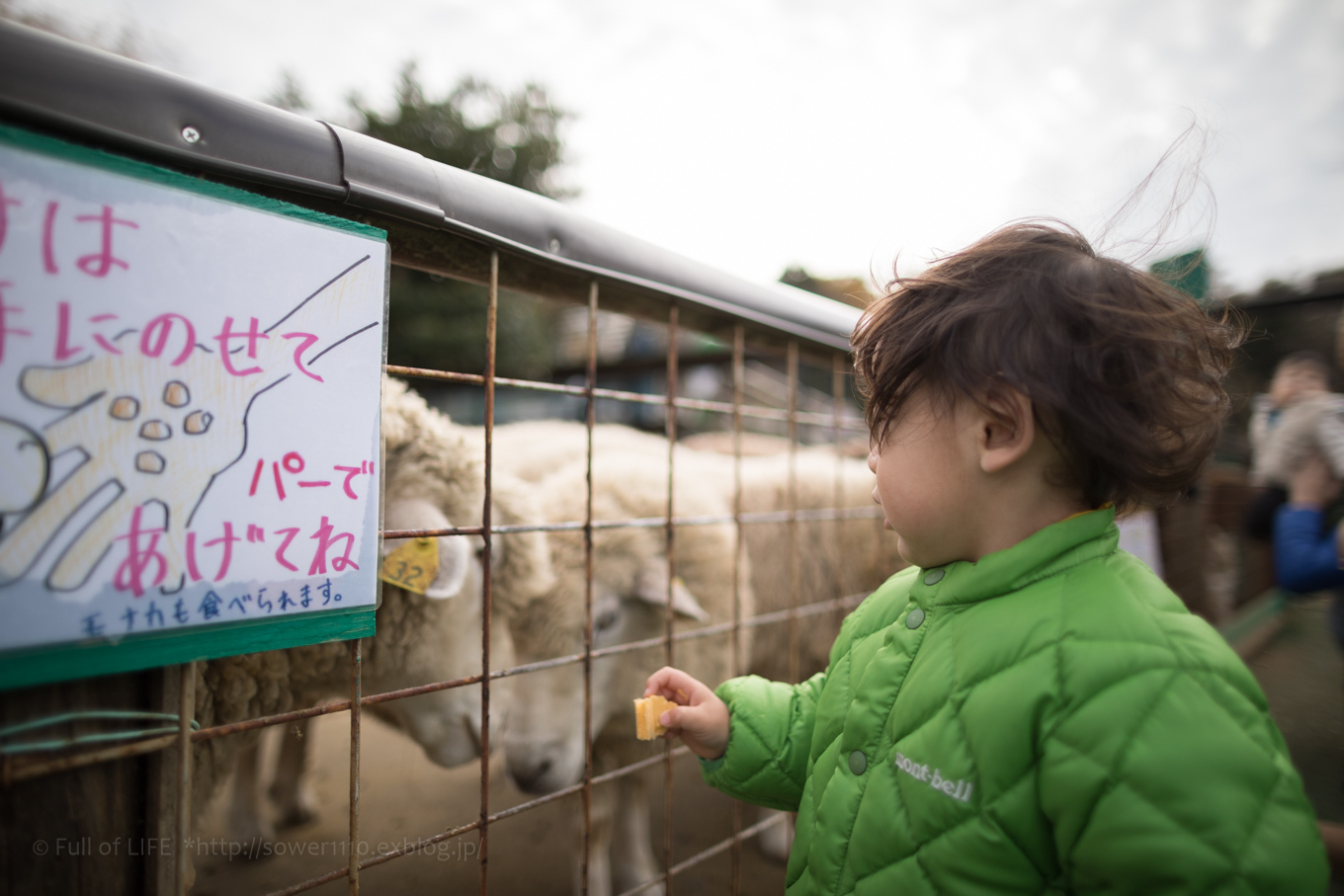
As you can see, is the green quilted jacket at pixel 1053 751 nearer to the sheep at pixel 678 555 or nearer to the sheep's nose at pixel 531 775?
the sheep at pixel 678 555

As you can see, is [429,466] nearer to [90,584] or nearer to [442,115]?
[90,584]

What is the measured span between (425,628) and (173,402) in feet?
4.53

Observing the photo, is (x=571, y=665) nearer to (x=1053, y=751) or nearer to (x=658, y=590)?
(x=658, y=590)

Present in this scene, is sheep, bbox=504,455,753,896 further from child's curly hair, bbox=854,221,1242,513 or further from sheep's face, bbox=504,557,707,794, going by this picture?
child's curly hair, bbox=854,221,1242,513

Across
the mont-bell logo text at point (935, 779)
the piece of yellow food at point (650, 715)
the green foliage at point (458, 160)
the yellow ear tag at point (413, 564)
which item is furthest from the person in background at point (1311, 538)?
the green foliage at point (458, 160)

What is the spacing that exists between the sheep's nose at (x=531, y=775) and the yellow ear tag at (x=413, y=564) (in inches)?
38.1

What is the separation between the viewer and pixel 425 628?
1989 mm

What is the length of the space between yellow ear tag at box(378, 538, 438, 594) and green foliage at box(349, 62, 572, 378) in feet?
24.7

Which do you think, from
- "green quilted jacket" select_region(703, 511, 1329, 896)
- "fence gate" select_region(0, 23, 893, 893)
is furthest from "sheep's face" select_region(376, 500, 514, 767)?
"green quilted jacket" select_region(703, 511, 1329, 896)

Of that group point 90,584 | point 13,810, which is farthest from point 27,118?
point 13,810

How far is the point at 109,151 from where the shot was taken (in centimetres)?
75

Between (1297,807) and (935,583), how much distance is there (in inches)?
16.5

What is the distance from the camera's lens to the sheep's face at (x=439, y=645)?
194 centimetres

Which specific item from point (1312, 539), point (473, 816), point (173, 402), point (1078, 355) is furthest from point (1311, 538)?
point (473, 816)
